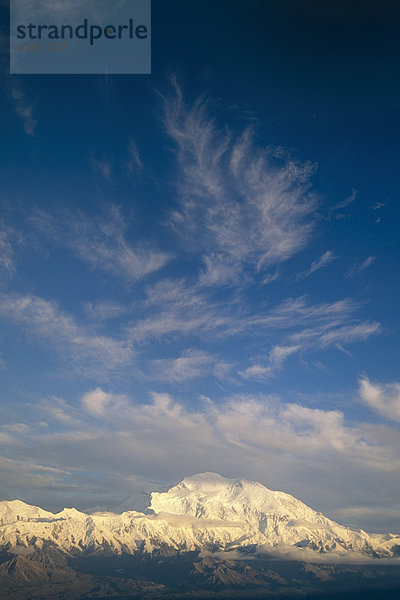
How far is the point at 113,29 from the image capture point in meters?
89.4

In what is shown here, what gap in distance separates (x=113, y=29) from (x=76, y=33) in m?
8.23

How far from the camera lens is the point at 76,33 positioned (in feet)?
293
